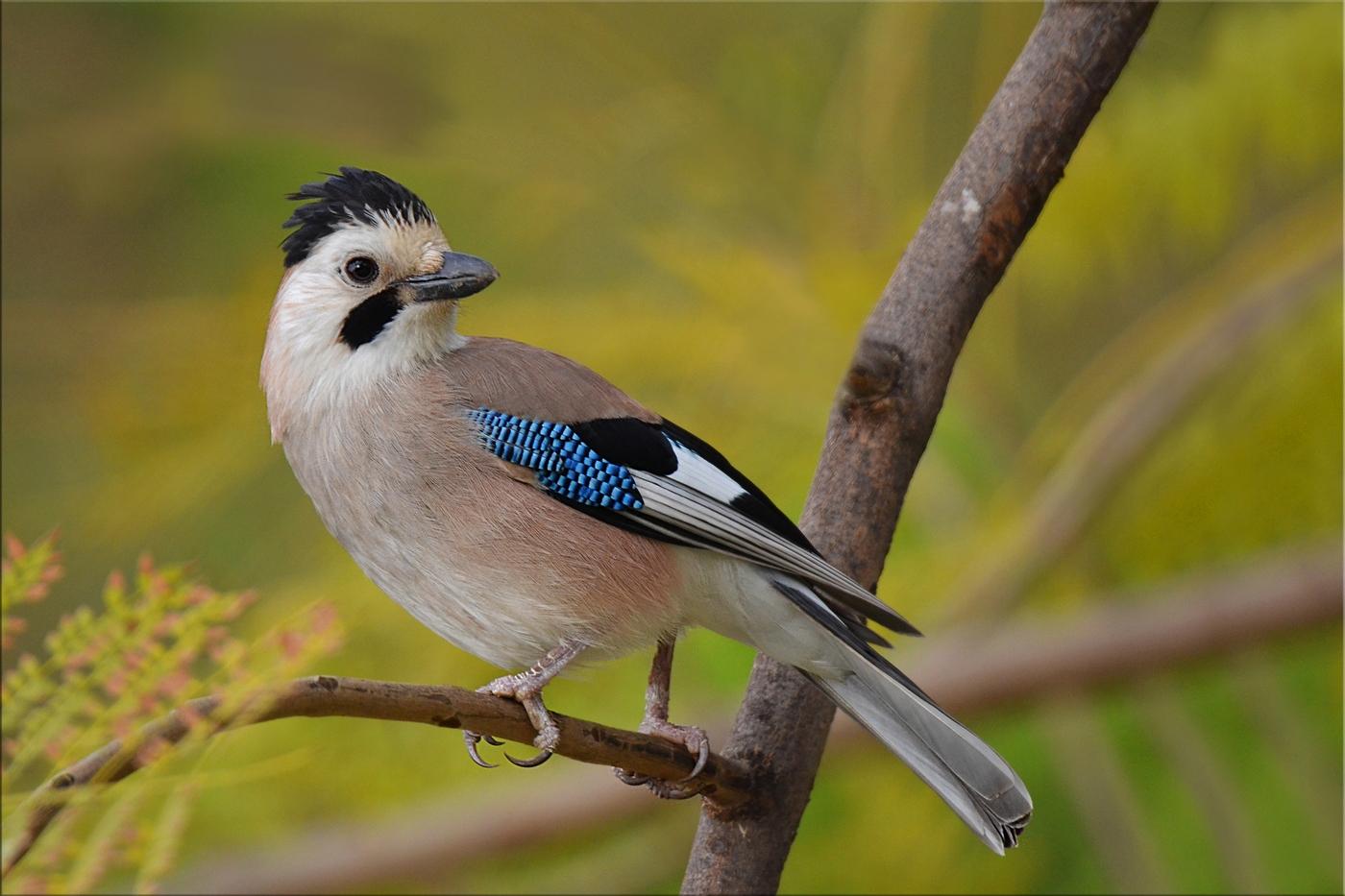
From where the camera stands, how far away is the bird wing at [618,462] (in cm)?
187

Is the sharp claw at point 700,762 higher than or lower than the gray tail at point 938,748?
lower

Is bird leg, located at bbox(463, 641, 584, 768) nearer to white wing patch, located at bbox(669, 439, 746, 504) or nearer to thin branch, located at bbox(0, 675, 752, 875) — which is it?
thin branch, located at bbox(0, 675, 752, 875)

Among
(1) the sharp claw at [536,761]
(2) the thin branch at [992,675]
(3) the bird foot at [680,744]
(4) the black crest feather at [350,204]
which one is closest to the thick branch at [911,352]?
(3) the bird foot at [680,744]

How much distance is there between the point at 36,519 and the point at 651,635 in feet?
7.74

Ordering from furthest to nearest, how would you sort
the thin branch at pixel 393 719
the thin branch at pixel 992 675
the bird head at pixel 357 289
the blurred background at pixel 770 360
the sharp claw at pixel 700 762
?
the blurred background at pixel 770 360 < the thin branch at pixel 992 675 < the bird head at pixel 357 289 < the sharp claw at pixel 700 762 < the thin branch at pixel 393 719

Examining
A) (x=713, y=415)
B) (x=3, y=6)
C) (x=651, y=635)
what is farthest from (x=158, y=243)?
(x=651, y=635)

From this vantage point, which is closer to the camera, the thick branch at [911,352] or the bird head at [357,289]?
the thick branch at [911,352]

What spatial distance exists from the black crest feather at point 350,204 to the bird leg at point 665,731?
2.18 ft

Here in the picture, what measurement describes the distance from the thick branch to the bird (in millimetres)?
68

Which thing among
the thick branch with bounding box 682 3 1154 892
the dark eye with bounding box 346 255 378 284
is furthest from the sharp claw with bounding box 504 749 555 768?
the dark eye with bounding box 346 255 378 284

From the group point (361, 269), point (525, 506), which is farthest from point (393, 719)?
point (361, 269)

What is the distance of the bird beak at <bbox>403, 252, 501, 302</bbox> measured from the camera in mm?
1896

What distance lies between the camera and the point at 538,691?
1752 mm

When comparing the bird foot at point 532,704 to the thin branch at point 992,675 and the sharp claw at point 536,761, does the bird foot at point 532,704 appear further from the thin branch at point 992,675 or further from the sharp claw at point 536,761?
the thin branch at point 992,675
